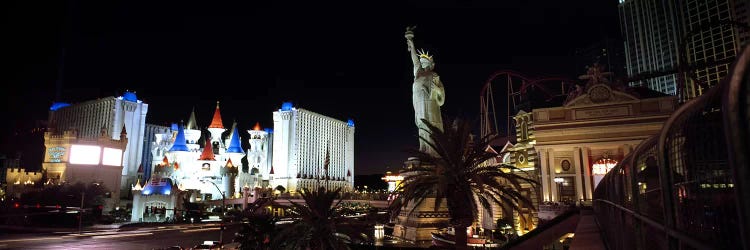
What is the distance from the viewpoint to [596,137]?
1113 inches

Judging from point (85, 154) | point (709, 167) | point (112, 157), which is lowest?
point (709, 167)

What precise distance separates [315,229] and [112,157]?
55865 mm

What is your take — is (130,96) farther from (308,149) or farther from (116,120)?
(308,149)

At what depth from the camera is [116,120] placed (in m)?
89.9

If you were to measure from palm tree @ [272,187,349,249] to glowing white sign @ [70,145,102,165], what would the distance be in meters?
53.1

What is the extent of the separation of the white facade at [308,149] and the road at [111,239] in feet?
178

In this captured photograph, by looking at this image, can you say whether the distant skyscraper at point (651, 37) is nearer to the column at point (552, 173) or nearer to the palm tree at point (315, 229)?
the column at point (552, 173)

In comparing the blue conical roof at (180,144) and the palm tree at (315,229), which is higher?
the blue conical roof at (180,144)

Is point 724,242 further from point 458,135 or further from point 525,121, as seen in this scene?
point 525,121

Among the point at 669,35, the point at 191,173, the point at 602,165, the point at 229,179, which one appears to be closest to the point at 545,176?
the point at 602,165

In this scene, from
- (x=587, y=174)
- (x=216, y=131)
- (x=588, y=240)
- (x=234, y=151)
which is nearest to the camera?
(x=588, y=240)

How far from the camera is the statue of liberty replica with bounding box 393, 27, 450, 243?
28000mm

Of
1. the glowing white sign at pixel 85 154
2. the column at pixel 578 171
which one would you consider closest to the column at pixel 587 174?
the column at pixel 578 171

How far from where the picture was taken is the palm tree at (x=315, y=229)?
58.0ft
